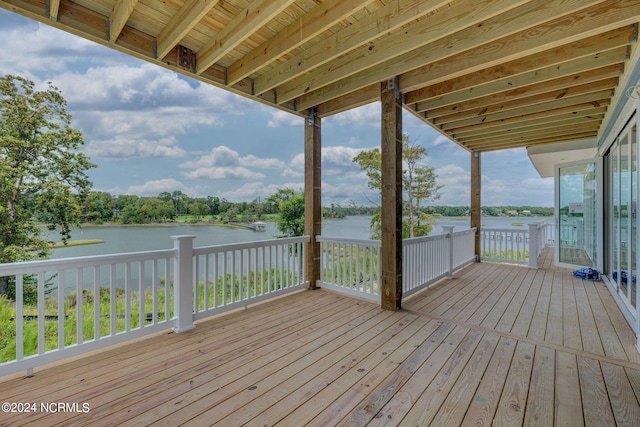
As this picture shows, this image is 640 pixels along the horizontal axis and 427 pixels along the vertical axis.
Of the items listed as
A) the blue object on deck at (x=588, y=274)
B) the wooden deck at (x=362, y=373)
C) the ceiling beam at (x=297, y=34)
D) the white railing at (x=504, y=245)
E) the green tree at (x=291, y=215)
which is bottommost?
the wooden deck at (x=362, y=373)

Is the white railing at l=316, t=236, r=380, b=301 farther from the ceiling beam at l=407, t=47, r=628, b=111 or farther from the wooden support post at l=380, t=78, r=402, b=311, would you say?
the ceiling beam at l=407, t=47, r=628, b=111

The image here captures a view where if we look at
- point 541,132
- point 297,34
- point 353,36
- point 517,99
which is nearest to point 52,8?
point 297,34

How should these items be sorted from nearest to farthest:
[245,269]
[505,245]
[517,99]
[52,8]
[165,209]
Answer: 1. [52,8]
2. [245,269]
3. [517,99]
4. [165,209]
5. [505,245]

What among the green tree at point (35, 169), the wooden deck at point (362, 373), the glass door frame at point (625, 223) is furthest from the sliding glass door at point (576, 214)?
the green tree at point (35, 169)

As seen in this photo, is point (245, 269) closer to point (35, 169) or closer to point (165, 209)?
point (165, 209)

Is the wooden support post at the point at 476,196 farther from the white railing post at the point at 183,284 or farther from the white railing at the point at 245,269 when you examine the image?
the white railing post at the point at 183,284

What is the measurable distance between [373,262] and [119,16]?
365cm

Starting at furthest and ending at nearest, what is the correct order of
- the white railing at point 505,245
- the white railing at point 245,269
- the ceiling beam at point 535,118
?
1. the white railing at point 505,245
2. the ceiling beam at point 535,118
3. the white railing at point 245,269

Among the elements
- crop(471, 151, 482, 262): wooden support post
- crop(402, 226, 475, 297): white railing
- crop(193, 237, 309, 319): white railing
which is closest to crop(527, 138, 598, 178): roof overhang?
crop(471, 151, 482, 262): wooden support post

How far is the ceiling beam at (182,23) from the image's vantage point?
2086mm

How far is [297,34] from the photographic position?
2.51 metres

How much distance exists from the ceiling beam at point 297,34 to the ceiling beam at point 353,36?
1.10ft

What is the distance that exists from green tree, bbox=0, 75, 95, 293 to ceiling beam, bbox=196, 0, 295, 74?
665 cm

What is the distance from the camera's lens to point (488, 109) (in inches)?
161
